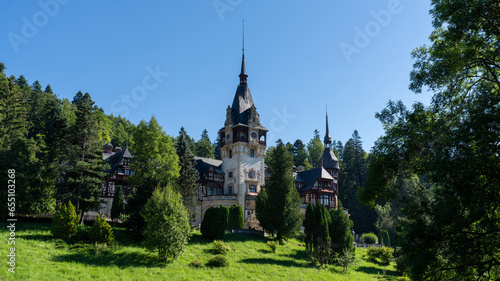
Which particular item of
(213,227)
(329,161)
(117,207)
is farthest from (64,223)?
(329,161)

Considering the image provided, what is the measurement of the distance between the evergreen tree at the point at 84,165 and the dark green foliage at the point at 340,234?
23.9 meters

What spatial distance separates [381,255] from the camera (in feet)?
152

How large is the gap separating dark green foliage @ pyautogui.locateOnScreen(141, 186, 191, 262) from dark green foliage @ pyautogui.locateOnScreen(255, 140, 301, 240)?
14.5 m

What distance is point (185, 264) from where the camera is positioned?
29016 millimetres

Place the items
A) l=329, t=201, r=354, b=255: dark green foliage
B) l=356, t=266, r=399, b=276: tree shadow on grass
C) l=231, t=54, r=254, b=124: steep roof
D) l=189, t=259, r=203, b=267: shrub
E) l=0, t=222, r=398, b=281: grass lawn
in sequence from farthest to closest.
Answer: l=231, t=54, r=254, b=124: steep roof < l=329, t=201, r=354, b=255: dark green foliage < l=356, t=266, r=399, b=276: tree shadow on grass < l=189, t=259, r=203, b=267: shrub < l=0, t=222, r=398, b=281: grass lawn

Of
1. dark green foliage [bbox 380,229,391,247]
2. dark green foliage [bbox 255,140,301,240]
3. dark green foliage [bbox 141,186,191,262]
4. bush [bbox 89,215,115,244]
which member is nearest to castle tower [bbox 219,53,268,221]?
dark green foliage [bbox 255,140,301,240]

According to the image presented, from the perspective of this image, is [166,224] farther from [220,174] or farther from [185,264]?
[220,174]

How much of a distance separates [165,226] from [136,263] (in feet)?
10.6

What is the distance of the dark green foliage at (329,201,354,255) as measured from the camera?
3997 cm

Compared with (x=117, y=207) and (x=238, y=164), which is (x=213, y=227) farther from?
(x=238, y=164)

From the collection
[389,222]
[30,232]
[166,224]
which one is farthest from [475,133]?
[389,222]

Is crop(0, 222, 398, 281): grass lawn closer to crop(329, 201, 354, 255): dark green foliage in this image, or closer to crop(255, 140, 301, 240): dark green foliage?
crop(329, 201, 354, 255): dark green foliage

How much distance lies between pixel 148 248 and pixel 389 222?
5229cm

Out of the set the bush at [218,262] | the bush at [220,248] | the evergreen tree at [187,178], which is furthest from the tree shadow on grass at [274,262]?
the evergreen tree at [187,178]
